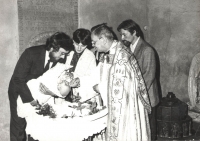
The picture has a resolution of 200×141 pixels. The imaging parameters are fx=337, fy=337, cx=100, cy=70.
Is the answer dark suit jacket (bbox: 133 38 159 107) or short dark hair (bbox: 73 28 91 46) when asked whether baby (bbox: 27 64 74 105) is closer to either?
short dark hair (bbox: 73 28 91 46)

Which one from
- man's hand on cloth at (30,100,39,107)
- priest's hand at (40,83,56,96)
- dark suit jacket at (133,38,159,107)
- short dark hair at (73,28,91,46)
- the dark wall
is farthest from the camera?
the dark wall

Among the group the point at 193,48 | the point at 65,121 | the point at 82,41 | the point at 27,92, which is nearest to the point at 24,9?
the point at 82,41

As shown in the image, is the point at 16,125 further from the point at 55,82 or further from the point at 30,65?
the point at 55,82

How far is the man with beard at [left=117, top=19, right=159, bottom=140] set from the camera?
17.1 feet

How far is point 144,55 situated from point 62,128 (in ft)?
6.55

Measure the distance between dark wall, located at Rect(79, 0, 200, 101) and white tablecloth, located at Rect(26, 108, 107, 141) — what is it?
3.58 m

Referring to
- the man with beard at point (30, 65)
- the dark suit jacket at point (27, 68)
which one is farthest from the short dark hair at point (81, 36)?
the dark suit jacket at point (27, 68)

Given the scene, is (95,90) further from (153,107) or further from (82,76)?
(153,107)

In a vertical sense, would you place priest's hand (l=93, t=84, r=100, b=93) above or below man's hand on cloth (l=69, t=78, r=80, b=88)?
below

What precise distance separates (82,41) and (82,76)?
2.21 ft

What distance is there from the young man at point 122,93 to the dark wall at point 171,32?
3106mm

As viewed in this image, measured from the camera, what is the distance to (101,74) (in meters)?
4.21

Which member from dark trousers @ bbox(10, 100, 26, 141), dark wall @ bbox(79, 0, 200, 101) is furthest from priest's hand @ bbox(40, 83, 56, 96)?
dark wall @ bbox(79, 0, 200, 101)

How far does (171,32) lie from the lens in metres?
7.36
